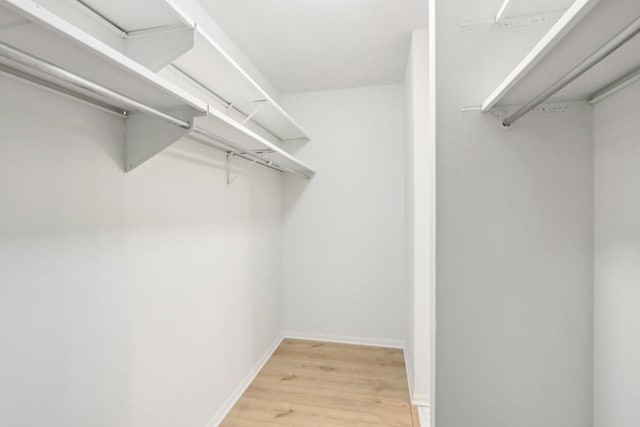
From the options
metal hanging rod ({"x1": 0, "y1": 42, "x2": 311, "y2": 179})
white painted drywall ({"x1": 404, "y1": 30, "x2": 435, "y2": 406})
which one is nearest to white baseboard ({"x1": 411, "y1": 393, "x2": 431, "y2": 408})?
white painted drywall ({"x1": 404, "y1": 30, "x2": 435, "y2": 406})

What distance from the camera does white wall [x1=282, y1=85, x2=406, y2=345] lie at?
2934 mm

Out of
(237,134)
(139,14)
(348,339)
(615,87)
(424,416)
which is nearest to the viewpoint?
(615,87)

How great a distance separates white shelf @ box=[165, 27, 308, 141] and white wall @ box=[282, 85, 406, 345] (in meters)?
0.77

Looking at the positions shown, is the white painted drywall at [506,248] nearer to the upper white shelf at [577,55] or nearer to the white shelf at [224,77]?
the upper white shelf at [577,55]

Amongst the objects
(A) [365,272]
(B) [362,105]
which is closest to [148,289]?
(A) [365,272]

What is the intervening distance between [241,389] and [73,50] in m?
2.23

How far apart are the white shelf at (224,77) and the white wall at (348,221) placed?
769 mm

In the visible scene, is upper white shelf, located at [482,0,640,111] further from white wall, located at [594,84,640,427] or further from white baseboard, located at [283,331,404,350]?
white baseboard, located at [283,331,404,350]

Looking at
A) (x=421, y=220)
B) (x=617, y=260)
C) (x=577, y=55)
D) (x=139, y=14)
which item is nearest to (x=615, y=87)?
(x=577, y=55)

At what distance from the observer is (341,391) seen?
2193 millimetres

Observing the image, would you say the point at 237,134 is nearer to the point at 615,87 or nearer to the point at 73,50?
the point at 73,50

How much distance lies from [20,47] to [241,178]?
1.57 m

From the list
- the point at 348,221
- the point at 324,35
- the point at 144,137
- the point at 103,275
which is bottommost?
the point at 103,275

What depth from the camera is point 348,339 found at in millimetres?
3029
